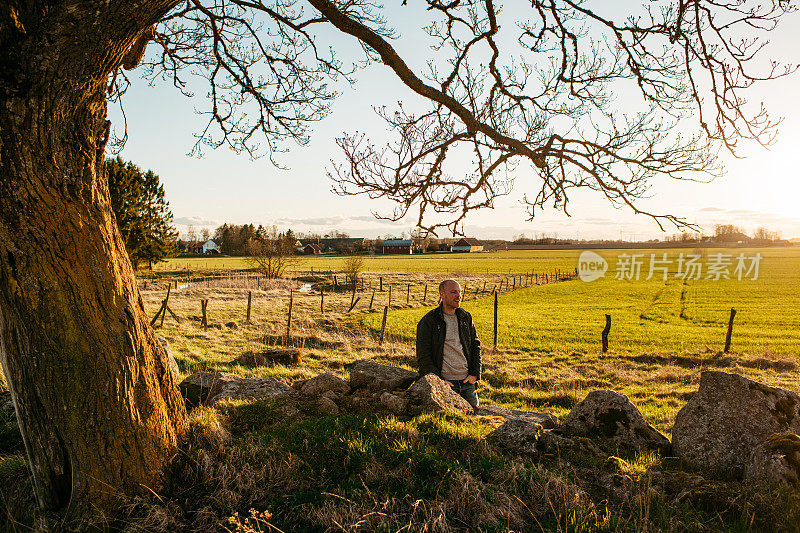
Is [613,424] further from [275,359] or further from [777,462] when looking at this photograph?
[275,359]

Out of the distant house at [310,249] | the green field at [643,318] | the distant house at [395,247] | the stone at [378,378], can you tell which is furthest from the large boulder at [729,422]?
the distant house at [310,249]

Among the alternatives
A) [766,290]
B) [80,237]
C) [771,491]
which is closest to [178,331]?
[80,237]

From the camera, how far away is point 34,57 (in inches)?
115

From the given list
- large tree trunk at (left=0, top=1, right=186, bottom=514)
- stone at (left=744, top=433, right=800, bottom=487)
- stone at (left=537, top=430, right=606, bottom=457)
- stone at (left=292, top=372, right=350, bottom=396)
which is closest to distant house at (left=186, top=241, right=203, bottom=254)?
stone at (left=292, top=372, right=350, bottom=396)

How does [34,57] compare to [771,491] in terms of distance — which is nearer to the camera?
[34,57]

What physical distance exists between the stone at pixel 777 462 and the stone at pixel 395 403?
126 inches

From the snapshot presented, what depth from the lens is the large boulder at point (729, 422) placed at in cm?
419

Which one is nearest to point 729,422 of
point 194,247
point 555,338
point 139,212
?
point 555,338

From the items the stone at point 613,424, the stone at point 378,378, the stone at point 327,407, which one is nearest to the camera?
the stone at point 613,424

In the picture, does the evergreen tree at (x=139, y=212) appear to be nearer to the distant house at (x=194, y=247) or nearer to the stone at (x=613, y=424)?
the stone at (x=613, y=424)

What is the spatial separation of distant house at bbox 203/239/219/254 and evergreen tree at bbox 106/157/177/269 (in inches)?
3051

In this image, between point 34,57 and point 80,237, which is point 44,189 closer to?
point 80,237

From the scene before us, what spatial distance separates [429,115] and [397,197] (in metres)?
1.32

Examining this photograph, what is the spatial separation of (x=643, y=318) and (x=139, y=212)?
4328 cm
